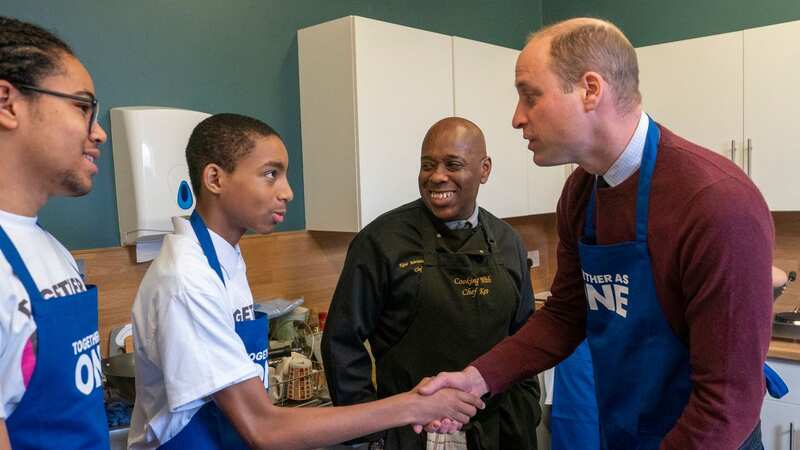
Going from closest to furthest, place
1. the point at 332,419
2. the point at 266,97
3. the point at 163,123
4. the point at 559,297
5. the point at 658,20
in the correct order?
1. the point at 332,419
2. the point at 559,297
3. the point at 163,123
4. the point at 266,97
5. the point at 658,20

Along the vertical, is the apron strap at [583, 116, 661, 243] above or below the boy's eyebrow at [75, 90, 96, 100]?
below

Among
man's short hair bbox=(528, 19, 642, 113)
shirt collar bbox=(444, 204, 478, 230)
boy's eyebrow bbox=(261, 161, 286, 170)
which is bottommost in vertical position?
shirt collar bbox=(444, 204, 478, 230)

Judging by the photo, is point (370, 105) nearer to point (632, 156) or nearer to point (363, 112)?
point (363, 112)

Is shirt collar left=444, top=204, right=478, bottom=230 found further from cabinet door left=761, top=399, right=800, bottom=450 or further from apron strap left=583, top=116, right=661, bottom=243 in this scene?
cabinet door left=761, top=399, right=800, bottom=450

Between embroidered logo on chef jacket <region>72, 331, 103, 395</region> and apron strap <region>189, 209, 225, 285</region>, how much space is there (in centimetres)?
24

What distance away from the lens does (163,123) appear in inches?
79.7

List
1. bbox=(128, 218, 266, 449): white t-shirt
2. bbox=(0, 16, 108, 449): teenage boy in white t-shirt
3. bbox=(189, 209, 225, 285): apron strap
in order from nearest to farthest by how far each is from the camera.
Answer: bbox=(0, 16, 108, 449): teenage boy in white t-shirt, bbox=(128, 218, 266, 449): white t-shirt, bbox=(189, 209, 225, 285): apron strap

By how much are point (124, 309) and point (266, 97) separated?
96 cm

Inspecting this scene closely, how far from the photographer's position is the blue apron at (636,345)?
112cm

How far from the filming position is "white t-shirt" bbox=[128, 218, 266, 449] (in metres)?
1.11

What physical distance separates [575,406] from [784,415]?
756 mm

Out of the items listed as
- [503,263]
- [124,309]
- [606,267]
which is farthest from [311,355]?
[606,267]

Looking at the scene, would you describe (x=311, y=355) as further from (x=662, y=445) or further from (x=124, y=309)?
(x=662, y=445)

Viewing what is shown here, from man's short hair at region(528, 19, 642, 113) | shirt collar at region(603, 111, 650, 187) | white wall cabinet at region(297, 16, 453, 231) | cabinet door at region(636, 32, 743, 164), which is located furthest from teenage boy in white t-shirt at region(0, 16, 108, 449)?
cabinet door at region(636, 32, 743, 164)
